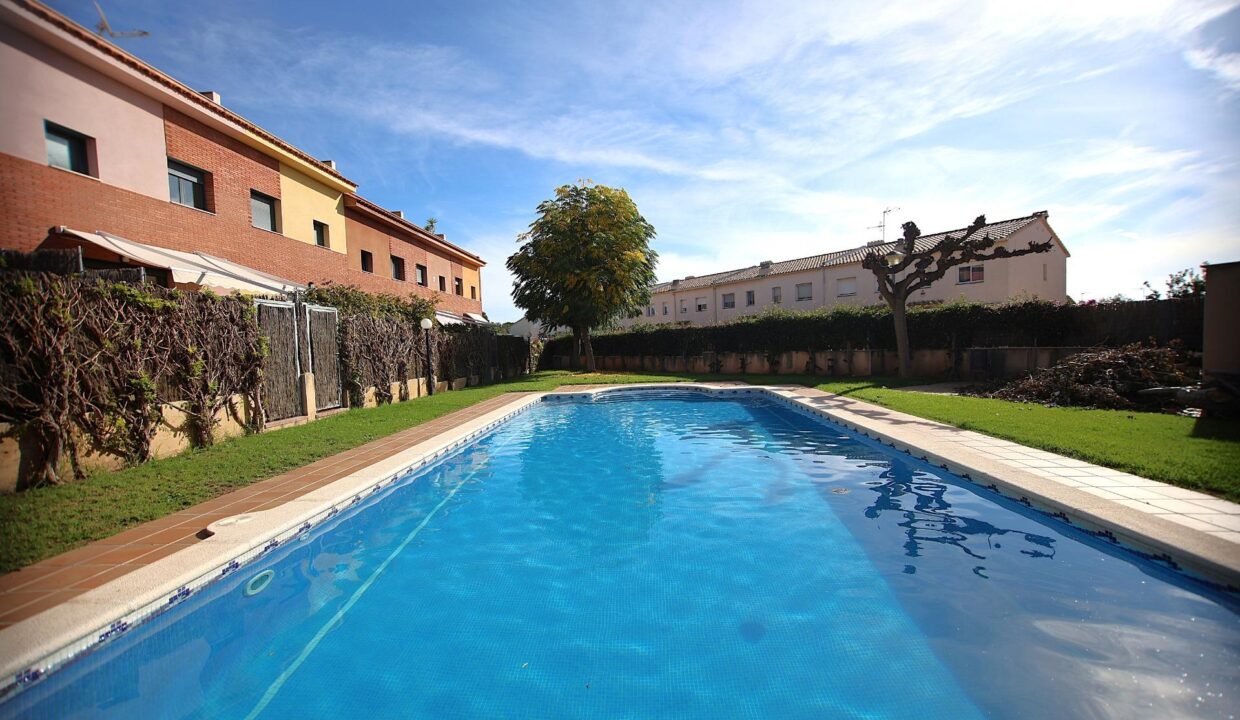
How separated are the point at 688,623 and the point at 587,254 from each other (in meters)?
19.2

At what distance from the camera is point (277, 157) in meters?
14.2

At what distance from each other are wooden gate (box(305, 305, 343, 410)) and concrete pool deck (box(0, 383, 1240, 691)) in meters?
4.55

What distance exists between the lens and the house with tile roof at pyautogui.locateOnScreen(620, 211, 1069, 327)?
2586 centimetres

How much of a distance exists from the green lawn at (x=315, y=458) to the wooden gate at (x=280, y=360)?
56cm

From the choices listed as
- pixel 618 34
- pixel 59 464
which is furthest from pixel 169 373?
pixel 618 34

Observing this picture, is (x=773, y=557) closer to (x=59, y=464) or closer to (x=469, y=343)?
(x=59, y=464)

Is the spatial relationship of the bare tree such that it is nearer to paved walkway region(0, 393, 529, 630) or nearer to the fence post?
paved walkway region(0, 393, 529, 630)

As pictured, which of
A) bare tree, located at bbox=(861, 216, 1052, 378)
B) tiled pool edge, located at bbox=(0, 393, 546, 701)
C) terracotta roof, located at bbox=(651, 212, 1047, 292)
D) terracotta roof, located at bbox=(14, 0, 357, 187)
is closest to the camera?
tiled pool edge, located at bbox=(0, 393, 546, 701)

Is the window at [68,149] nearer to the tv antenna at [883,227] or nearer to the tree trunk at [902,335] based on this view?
the tree trunk at [902,335]

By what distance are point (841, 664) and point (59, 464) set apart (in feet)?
25.4

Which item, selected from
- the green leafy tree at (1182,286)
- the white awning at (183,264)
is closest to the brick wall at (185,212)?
the white awning at (183,264)

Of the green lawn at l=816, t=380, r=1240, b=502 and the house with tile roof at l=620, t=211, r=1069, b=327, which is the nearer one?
the green lawn at l=816, t=380, r=1240, b=502

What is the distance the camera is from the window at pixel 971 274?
25.9 m

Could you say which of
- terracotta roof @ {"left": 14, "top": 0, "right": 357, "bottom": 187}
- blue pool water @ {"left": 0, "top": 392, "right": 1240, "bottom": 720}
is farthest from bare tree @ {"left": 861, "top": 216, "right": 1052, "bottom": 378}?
terracotta roof @ {"left": 14, "top": 0, "right": 357, "bottom": 187}
